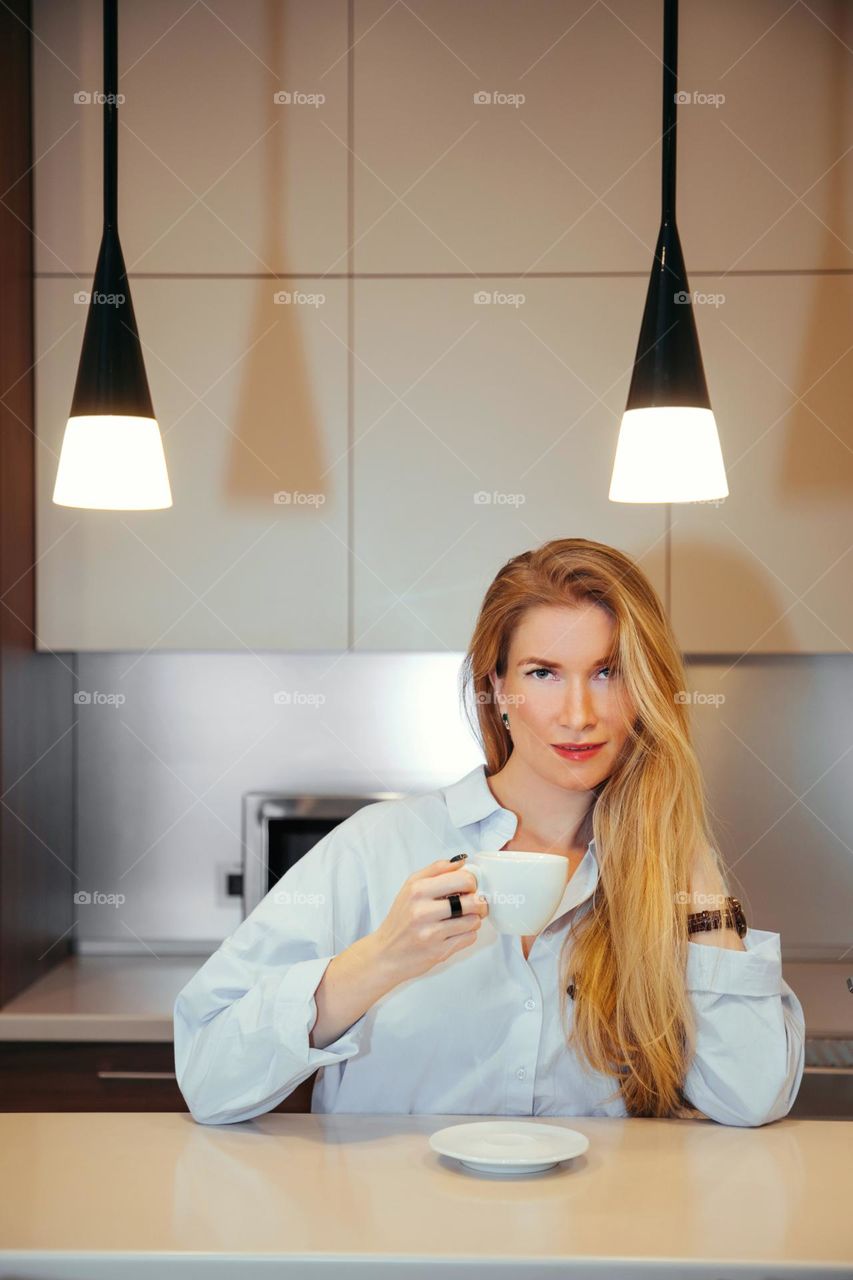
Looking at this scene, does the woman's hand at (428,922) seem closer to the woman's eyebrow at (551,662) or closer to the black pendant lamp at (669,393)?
the woman's eyebrow at (551,662)

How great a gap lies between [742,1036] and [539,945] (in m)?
0.25

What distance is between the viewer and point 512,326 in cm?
234

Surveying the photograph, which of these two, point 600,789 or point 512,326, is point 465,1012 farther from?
point 512,326

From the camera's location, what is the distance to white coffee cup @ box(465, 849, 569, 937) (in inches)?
46.5

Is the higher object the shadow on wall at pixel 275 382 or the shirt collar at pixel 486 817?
the shadow on wall at pixel 275 382

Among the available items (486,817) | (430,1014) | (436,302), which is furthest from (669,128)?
(430,1014)

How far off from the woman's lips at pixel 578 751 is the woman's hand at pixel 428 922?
35 cm

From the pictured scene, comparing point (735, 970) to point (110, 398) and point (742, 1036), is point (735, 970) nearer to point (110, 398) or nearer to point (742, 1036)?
→ point (742, 1036)

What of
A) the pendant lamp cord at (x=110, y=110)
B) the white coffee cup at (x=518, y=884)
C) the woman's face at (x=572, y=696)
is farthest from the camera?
the pendant lamp cord at (x=110, y=110)

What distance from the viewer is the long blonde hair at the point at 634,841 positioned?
4.53ft

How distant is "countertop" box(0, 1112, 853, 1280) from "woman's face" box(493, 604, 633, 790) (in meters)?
0.43

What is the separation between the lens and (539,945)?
4.85ft

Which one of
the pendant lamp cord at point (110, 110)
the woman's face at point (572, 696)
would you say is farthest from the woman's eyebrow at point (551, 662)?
the pendant lamp cord at point (110, 110)

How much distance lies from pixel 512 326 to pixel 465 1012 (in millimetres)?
1358
